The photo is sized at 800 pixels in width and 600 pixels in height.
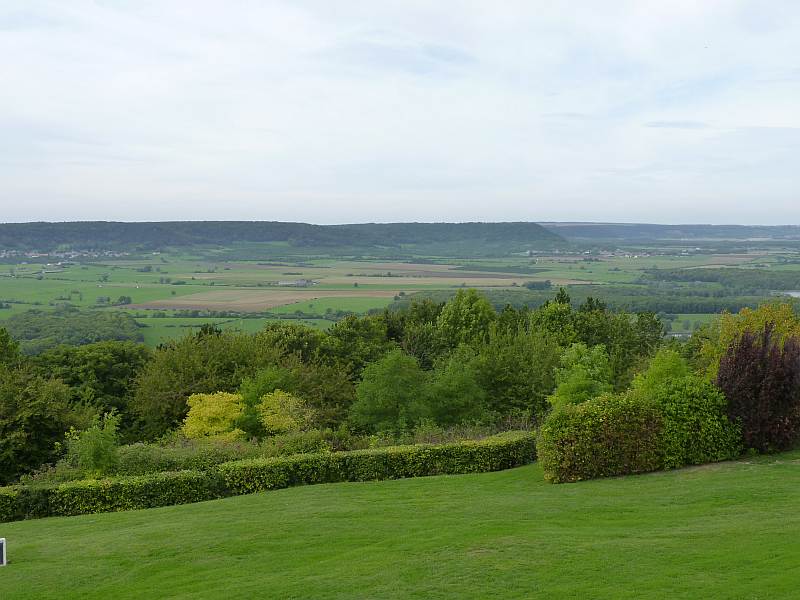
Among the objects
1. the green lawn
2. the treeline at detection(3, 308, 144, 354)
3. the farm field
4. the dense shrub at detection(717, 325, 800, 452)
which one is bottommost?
the treeline at detection(3, 308, 144, 354)

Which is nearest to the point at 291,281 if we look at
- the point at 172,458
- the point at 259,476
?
the point at 172,458

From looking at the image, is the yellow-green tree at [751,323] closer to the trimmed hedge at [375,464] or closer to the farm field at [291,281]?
the trimmed hedge at [375,464]

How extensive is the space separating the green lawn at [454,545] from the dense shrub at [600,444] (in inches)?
27.7

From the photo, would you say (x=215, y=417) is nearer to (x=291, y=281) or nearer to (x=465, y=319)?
(x=465, y=319)

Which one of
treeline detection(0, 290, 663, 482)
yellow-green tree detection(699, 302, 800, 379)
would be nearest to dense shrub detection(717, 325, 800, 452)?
treeline detection(0, 290, 663, 482)

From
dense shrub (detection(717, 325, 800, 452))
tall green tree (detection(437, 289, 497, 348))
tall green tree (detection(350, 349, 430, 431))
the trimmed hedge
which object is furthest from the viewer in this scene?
tall green tree (detection(437, 289, 497, 348))

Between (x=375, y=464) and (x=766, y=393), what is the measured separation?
1041 cm

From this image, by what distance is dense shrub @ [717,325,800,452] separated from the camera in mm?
19375

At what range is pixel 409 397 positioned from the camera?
32.7 metres

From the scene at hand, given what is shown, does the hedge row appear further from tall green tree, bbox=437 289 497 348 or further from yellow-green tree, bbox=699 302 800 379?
tall green tree, bbox=437 289 497 348

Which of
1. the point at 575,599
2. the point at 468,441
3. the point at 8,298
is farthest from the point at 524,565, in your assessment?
the point at 8,298

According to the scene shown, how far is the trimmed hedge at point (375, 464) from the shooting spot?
2158 cm

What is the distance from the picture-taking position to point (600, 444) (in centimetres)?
1919

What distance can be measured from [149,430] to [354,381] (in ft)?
45.9
